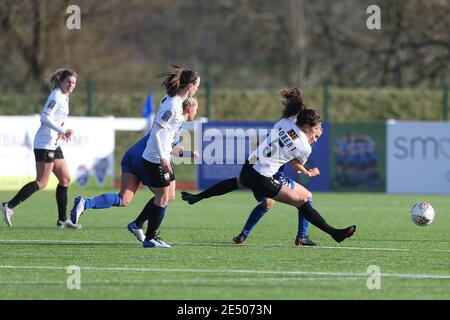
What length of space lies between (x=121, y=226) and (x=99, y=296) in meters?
6.69

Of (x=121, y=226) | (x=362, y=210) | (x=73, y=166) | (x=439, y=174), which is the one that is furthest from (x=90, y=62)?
(x=121, y=226)

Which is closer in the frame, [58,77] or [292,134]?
[292,134]

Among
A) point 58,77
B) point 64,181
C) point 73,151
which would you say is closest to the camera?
point 58,77

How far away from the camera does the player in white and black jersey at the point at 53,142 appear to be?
43.4 feet

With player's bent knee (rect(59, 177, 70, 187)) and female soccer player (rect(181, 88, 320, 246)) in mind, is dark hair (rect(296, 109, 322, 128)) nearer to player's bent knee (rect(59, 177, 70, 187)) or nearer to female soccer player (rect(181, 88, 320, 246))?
female soccer player (rect(181, 88, 320, 246))

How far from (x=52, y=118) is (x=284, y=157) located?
11.5ft

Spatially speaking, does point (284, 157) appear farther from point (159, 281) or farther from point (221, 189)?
point (159, 281)

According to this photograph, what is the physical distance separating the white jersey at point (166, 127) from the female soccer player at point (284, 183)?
0.75 metres

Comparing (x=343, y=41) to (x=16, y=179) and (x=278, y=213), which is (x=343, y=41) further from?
(x=278, y=213)

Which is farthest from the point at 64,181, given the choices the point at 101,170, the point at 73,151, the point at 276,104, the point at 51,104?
the point at 276,104

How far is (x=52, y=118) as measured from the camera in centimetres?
1321

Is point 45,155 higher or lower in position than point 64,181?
higher

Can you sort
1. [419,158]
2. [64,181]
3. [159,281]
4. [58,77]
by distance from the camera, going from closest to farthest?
[159,281]
[58,77]
[64,181]
[419,158]

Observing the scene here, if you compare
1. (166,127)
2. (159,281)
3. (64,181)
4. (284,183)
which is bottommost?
(159,281)
